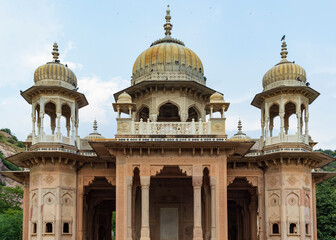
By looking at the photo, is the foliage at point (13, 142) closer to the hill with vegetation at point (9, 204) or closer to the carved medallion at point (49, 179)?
the hill with vegetation at point (9, 204)

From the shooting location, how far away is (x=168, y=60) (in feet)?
90.0

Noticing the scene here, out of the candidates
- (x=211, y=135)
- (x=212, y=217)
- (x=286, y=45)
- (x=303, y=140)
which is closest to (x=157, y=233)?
(x=212, y=217)

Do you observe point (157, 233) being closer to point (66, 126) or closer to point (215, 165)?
point (215, 165)

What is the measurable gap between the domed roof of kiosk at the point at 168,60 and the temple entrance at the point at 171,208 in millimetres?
6146

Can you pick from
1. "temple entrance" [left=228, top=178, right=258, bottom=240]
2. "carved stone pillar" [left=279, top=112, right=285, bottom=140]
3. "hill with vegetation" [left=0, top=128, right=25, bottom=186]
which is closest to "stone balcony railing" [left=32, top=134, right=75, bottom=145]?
"temple entrance" [left=228, top=178, right=258, bottom=240]

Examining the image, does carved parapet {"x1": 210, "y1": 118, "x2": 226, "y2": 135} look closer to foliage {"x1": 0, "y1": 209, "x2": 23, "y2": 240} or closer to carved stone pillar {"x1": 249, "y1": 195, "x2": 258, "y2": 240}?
carved stone pillar {"x1": 249, "y1": 195, "x2": 258, "y2": 240}

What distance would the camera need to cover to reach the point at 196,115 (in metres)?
28.7

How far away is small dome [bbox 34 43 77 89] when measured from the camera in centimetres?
2525

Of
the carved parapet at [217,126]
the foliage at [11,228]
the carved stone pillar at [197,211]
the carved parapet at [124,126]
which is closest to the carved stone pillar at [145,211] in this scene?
the carved stone pillar at [197,211]

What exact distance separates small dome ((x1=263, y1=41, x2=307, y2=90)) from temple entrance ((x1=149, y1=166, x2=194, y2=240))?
6924mm

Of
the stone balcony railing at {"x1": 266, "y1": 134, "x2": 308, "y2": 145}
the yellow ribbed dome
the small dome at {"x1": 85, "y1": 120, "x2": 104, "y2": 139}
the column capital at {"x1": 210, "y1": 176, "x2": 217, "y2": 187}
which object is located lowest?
the column capital at {"x1": 210, "y1": 176, "x2": 217, "y2": 187}

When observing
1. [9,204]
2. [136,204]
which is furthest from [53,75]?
[9,204]

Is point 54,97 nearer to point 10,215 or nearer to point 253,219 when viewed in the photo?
point 253,219

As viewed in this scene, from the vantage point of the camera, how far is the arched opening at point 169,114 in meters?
29.4
